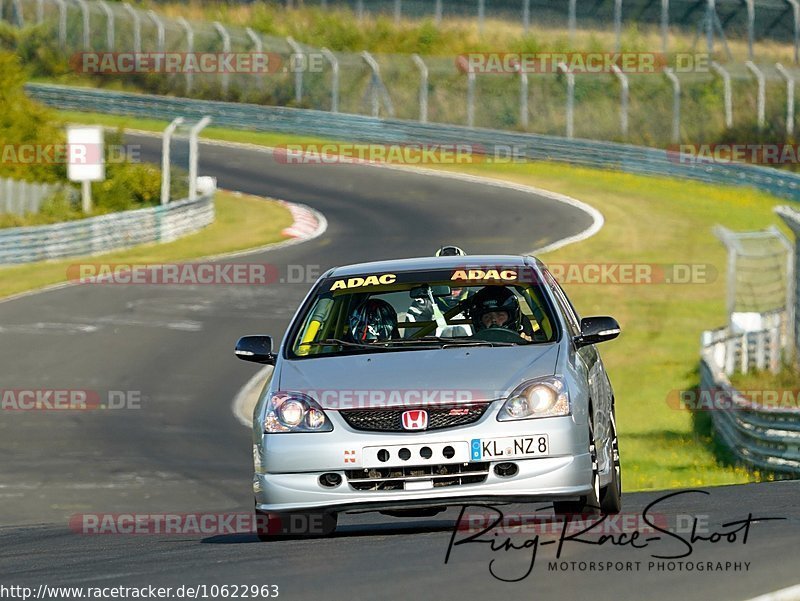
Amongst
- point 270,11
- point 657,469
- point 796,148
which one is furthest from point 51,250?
point 270,11

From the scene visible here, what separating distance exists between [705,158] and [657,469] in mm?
28379

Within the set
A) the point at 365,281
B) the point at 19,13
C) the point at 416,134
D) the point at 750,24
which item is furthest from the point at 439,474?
the point at 19,13

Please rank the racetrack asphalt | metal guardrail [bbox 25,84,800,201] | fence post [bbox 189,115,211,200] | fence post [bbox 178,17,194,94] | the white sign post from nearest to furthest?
the racetrack asphalt
the white sign post
fence post [bbox 189,115,211,200]
metal guardrail [bbox 25,84,800,201]
fence post [bbox 178,17,194,94]

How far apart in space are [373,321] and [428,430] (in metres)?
1.79

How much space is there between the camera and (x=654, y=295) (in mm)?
30250

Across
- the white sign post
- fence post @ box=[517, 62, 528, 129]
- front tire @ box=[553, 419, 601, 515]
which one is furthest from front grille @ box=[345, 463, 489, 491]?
fence post @ box=[517, 62, 528, 129]

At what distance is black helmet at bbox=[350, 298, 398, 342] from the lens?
9.61 metres

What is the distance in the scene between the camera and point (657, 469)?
671 inches

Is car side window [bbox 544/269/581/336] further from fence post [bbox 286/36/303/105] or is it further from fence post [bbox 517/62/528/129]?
fence post [bbox 286/36/303/105]

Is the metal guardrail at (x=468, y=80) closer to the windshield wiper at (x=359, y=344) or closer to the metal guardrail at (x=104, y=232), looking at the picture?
the metal guardrail at (x=104, y=232)

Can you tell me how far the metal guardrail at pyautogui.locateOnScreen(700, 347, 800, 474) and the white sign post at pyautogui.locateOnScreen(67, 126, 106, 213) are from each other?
19887 millimetres

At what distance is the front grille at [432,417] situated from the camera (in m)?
8.06

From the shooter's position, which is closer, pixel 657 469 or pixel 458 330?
pixel 458 330

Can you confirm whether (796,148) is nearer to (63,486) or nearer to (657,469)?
(657,469)
